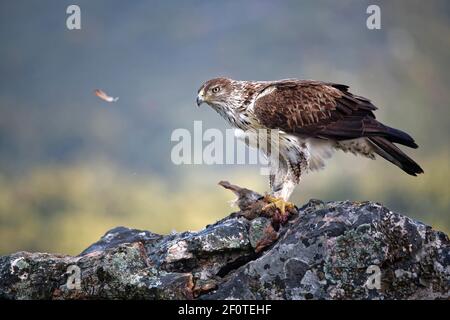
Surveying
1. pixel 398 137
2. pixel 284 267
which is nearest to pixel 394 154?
pixel 398 137

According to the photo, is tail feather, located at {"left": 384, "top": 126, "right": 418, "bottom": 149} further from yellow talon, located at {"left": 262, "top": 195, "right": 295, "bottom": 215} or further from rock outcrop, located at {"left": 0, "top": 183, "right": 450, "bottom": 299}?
rock outcrop, located at {"left": 0, "top": 183, "right": 450, "bottom": 299}

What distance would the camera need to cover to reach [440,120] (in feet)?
240

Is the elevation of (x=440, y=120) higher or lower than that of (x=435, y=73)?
lower

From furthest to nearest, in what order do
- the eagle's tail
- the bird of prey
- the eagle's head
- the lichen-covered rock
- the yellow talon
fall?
the eagle's head, the bird of prey, the eagle's tail, the yellow talon, the lichen-covered rock

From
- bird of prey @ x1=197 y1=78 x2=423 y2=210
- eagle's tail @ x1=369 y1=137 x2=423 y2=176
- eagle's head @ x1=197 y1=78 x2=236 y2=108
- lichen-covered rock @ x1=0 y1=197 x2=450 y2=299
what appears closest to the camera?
lichen-covered rock @ x1=0 y1=197 x2=450 y2=299

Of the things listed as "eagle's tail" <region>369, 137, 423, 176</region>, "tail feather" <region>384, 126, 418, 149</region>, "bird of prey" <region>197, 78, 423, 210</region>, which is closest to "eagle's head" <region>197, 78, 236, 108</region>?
"bird of prey" <region>197, 78, 423, 210</region>

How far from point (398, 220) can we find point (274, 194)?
2.32 metres

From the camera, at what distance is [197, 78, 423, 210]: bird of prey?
33.7ft

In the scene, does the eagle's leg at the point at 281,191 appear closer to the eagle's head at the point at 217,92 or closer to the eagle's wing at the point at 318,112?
the eagle's wing at the point at 318,112

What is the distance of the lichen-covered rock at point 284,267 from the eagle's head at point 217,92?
131 inches

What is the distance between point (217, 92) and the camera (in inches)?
437

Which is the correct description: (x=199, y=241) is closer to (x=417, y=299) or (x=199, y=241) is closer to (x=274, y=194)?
(x=274, y=194)

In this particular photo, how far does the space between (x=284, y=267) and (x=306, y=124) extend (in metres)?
3.42
